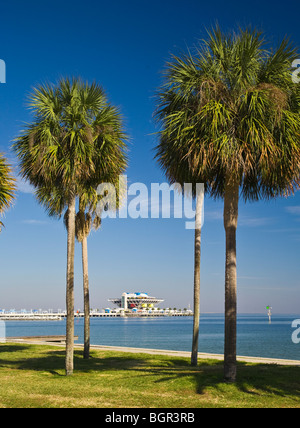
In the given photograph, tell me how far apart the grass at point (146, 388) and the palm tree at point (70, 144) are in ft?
6.19

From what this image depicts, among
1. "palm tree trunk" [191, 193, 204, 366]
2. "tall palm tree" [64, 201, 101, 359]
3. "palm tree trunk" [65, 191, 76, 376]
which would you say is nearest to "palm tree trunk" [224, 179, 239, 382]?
"palm tree trunk" [191, 193, 204, 366]

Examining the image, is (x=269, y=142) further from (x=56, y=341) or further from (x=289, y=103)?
(x=56, y=341)

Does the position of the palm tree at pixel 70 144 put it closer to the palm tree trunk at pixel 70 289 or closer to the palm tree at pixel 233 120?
the palm tree trunk at pixel 70 289

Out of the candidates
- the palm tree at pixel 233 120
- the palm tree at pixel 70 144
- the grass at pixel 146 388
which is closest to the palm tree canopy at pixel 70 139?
the palm tree at pixel 70 144

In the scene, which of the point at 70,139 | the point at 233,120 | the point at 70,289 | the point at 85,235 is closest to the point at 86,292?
the point at 85,235

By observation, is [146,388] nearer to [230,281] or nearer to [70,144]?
[230,281]

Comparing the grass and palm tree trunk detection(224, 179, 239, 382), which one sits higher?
palm tree trunk detection(224, 179, 239, 382)

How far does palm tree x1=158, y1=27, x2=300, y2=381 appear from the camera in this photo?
1358cm

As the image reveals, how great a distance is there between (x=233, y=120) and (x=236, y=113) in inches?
9.1

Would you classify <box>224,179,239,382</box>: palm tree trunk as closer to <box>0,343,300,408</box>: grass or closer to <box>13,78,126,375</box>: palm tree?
<box>0,343,300,408</box>: grass

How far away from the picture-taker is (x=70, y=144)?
667 inches

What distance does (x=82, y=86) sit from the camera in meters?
17.9

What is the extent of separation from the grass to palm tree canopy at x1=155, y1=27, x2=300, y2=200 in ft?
20.9

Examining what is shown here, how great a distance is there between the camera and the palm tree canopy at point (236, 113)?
1356cm
